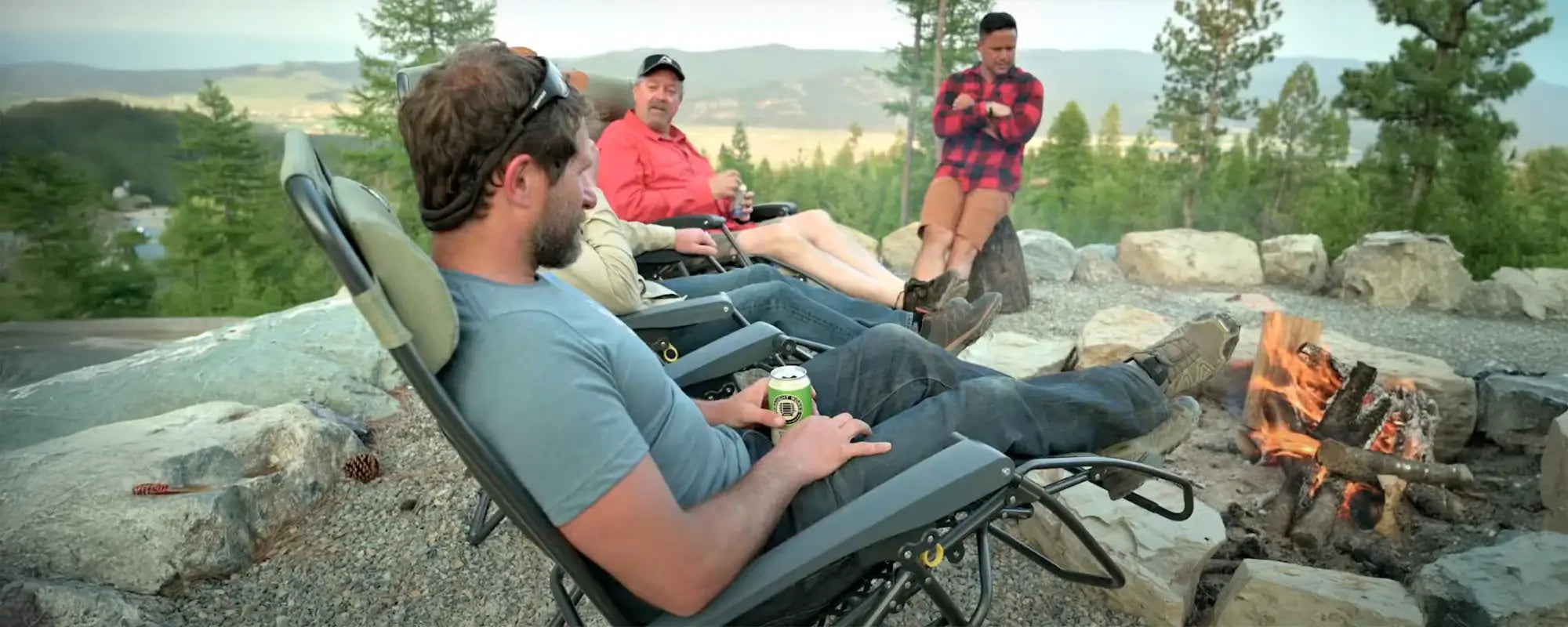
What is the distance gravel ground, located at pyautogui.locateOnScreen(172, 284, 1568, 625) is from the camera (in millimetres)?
2041

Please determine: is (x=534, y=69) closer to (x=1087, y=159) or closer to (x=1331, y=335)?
(x=1331, y=335)

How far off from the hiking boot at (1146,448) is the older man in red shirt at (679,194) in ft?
4.97

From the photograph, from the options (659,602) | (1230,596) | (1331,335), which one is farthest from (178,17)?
(1331,335)

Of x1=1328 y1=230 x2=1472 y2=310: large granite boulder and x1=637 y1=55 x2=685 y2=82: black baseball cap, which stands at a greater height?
x1=637 y1=55 x2=685 y2=82: black baseball cap

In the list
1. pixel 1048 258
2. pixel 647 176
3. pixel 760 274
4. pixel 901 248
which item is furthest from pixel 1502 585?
pixel 901 248

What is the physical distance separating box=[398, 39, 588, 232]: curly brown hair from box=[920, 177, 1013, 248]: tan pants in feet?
12.3

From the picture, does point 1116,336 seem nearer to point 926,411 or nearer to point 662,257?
point 662,257

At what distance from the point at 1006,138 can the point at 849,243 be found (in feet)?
4.80

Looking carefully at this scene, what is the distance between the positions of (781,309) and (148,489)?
5.38 feet

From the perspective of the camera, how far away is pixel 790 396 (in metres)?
1.48

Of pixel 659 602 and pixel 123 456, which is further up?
pixel 659 602

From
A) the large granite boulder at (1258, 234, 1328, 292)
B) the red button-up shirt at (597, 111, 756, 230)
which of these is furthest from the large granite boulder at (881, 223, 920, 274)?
the red button-up shirt at (597, 111, 756, 230)

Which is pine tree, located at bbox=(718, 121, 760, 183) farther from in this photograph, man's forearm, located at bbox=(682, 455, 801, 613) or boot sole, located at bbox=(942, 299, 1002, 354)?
man's forearm, located at bbox=(682, 455, 801, 613)

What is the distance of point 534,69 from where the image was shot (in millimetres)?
1124
